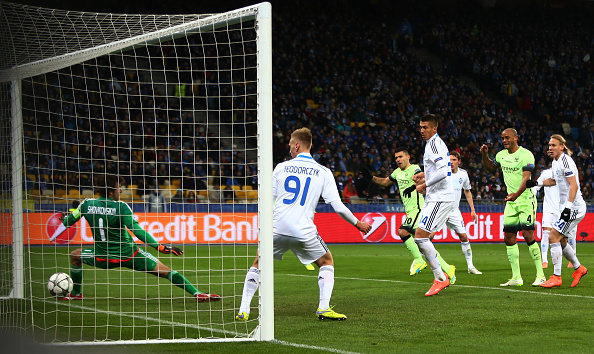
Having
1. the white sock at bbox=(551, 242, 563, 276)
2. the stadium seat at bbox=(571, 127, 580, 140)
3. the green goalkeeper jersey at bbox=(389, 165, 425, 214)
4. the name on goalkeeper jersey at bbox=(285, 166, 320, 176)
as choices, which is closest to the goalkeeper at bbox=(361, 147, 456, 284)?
the green goalkeeper jersey at bbox=(389, 165, 425, 214)

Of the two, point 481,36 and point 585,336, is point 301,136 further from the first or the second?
point 481,36

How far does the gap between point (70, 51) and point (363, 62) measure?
23887 millimetres

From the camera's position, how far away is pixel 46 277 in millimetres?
11047

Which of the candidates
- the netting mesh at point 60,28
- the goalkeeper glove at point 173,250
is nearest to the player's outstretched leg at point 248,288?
the goalkeeper glove at point 173,250

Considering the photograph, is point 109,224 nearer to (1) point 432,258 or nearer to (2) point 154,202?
(1) point 432,258

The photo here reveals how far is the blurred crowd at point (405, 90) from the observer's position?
26016mm

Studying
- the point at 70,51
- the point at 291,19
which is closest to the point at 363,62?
the point at 291,19

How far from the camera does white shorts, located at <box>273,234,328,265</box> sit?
25.2 ft

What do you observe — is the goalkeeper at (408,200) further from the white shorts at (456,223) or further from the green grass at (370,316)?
the white shorts at (456,223)

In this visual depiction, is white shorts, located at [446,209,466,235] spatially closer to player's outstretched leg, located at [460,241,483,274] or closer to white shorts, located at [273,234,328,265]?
player's outstretched leg, located at [460,241,483,274]

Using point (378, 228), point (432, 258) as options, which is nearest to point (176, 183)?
point (378, 228)

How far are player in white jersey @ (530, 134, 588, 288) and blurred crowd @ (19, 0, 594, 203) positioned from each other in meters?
12.4

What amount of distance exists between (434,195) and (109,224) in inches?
169

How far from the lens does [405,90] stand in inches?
1241
